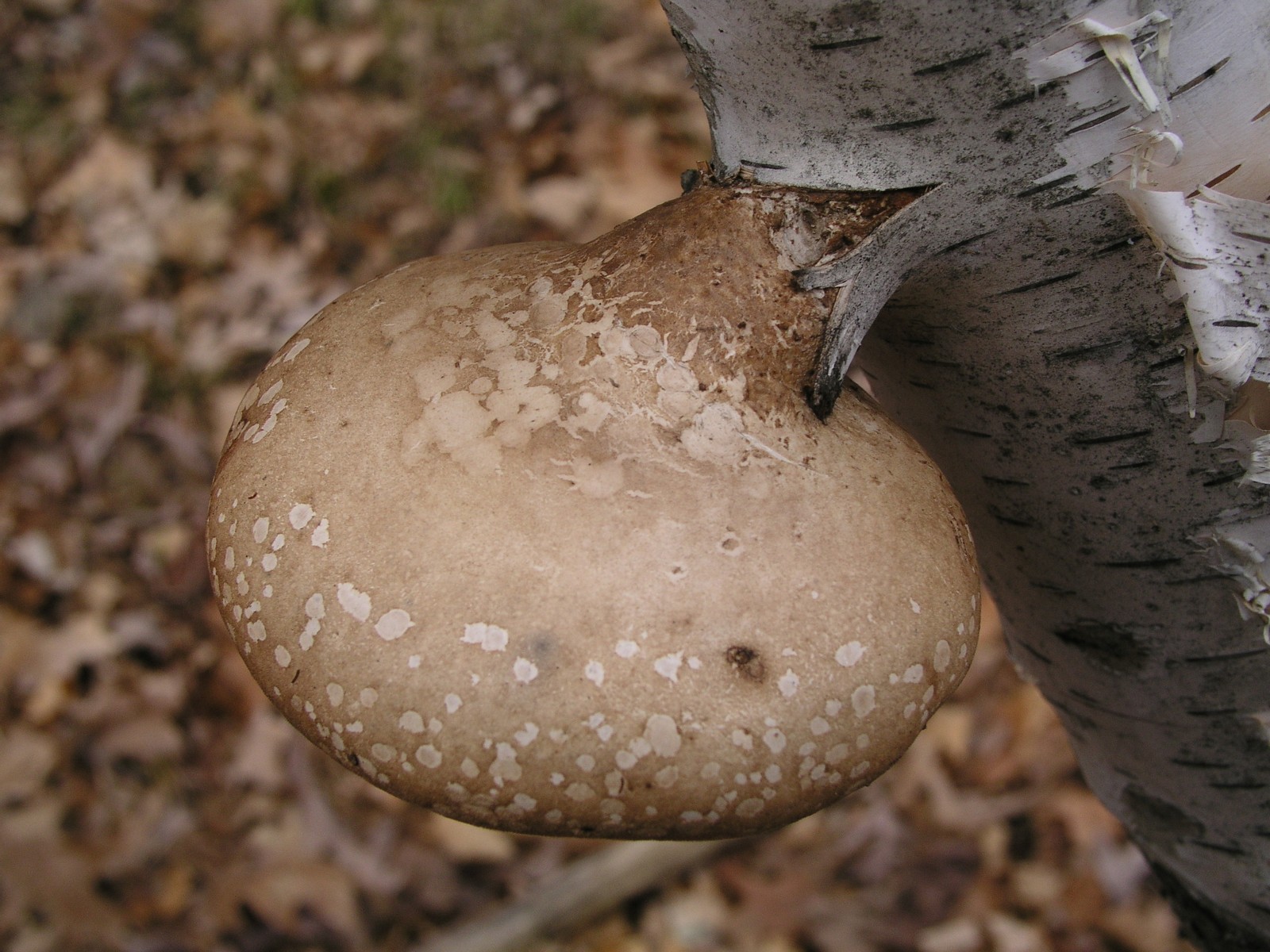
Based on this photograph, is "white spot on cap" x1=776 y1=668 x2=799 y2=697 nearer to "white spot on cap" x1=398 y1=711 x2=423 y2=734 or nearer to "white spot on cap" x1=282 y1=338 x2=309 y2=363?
"white spot on cap" x1=398 y1=711 x2=423 y2=734

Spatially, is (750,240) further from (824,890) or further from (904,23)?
(824,890)

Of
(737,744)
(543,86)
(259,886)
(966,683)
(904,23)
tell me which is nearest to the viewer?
(904,23)

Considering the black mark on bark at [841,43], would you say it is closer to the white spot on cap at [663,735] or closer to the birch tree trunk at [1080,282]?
the birch tree trunk at [1080,282]

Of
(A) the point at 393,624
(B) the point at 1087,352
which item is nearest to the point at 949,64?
(B) the point at 1087,352

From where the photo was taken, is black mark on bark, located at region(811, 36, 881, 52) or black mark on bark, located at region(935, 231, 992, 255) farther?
black mark on bark, located at region(935, 231, 992, 255)

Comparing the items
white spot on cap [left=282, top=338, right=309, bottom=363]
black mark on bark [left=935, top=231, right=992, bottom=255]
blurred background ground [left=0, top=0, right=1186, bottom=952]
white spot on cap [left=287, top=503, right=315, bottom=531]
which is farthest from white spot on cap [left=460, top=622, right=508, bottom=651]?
blurred background ground [left=0, top=0, right=1186, bottom=952]

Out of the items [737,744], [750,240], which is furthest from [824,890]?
[750,240]

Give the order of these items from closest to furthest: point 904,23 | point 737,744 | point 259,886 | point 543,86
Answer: point 904,23 < point 737,744 < point 259,886 < point 543,86

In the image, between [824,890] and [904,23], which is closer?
[904,23]

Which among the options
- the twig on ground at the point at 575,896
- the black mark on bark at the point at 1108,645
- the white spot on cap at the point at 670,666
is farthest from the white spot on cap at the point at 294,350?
the twig on ground at the point at 575,896
